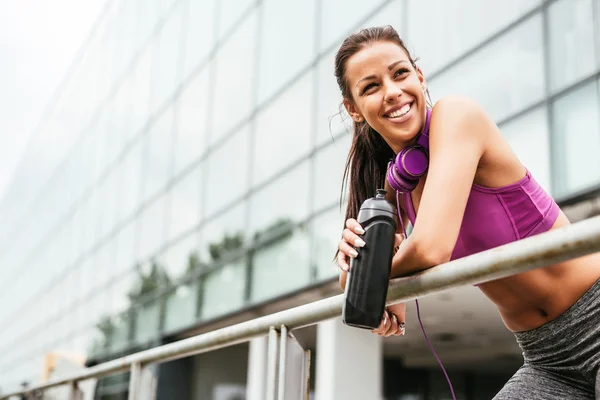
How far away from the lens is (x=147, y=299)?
1845 centimetres

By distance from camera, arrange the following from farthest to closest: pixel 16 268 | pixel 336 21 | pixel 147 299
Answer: pixel 16 268
pixel 147 299
pixel 336 21

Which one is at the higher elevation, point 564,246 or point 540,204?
point 540,204

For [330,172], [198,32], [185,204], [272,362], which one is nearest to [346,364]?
[330,172]

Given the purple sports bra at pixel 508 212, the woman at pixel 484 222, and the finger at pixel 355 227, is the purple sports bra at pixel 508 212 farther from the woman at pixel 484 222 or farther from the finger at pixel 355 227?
the finger at pixel 355 227

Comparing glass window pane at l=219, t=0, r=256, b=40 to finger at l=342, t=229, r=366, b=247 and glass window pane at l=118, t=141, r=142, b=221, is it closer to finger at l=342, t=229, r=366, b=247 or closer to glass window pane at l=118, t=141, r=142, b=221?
glass window pane at l=118, t=141, r=142, b=221

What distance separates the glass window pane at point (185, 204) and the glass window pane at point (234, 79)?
1227mm

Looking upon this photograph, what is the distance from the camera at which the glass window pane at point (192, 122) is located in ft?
54.2

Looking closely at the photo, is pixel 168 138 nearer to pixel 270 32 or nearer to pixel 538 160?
pixel 270 32

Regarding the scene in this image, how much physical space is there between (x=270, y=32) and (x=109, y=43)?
50.5ft

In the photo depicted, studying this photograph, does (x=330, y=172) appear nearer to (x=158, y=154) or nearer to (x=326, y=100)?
(x=326, y=100)

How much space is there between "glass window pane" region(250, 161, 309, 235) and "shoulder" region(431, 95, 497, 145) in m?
9.83

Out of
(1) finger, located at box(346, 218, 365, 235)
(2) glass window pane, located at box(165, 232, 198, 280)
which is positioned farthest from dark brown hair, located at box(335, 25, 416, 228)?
(2) glass window pane, located at box(165, 232, 198, 280)

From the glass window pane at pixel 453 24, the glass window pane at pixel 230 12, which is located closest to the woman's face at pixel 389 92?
the glass window pane at pixel 453 24

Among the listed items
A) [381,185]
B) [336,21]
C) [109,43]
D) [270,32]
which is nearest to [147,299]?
[270,32]
